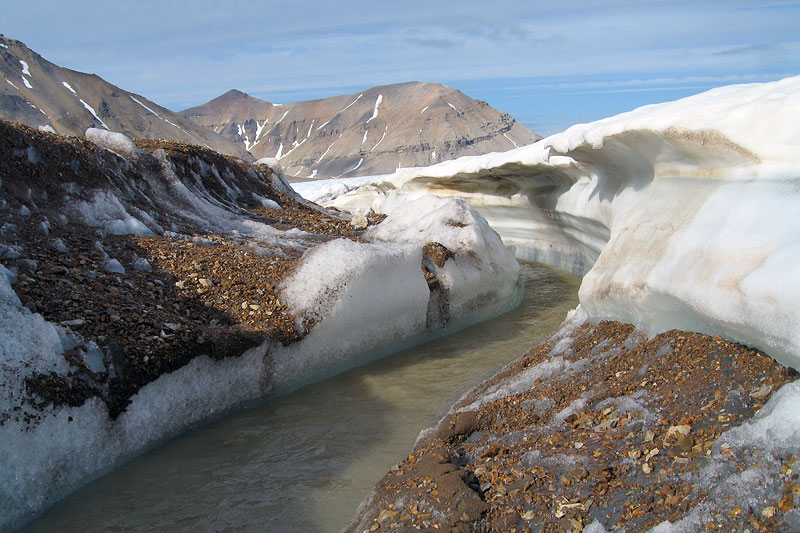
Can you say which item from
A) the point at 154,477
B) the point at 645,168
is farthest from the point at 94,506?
the point at 645,168

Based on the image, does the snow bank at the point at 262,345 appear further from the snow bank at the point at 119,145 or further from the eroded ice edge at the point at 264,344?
the snow bank at the point at 119,145

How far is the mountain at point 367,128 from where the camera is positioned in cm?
7881

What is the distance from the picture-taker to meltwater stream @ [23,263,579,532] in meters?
4.05

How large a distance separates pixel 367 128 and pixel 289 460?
8880cm

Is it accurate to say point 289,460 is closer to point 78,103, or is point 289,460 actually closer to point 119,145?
point 119,145

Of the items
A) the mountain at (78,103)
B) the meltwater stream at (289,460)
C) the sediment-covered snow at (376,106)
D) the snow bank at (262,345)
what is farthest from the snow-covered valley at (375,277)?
the sediment-covered snow at (376,106)

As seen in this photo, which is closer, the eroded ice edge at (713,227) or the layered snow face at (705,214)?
the eroded ice edge at (713,227)

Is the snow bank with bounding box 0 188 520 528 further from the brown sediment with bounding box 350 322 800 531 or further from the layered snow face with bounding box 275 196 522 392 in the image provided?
the brown sediment with bounding box 350 322 800 531

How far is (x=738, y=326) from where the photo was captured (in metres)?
3.66

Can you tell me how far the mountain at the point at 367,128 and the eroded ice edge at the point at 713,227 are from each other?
68544 mm

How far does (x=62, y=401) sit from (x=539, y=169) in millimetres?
7900

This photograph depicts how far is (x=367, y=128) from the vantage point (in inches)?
3583

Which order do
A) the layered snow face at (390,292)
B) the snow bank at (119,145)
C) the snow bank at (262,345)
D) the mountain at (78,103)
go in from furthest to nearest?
the mountain at (78,103) < the snow bank at (119,145) < the layered snow face at (390,292) < the snow bank at (262,345)

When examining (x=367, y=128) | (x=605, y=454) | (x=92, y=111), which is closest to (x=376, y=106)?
(x=367, y=128)
